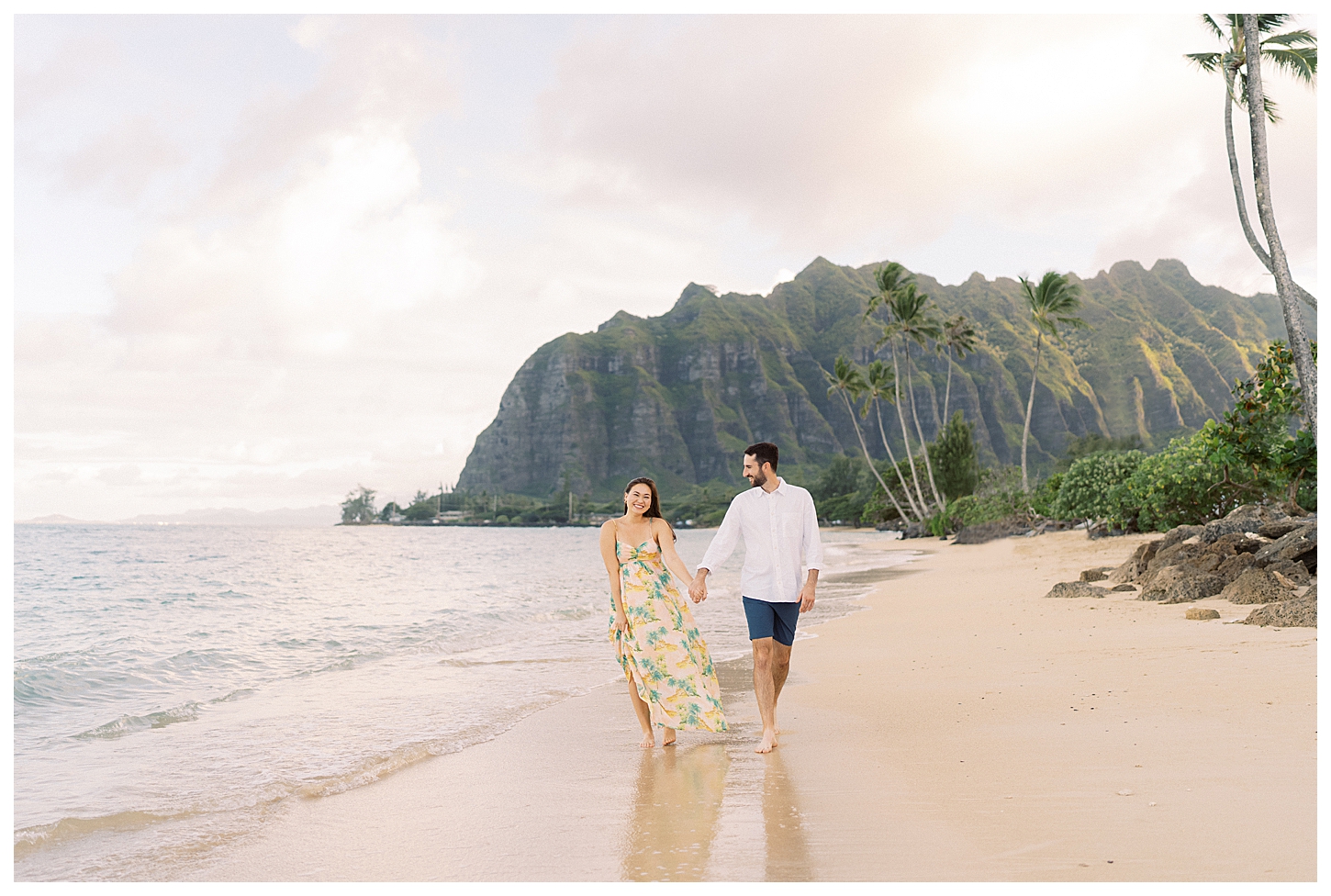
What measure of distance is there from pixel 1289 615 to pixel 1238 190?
31.7ft

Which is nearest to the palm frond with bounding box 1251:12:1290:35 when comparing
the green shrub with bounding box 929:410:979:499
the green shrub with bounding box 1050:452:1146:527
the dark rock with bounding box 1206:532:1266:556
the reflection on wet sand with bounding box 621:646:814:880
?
the dark rock with bounding box 1206:532:1266:556

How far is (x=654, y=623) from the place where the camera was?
5.78 meters

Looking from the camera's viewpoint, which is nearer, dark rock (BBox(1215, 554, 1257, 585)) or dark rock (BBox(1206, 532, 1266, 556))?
dark rock (BBox(1215, 554, 1257, 585))

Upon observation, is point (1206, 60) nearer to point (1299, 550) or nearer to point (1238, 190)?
point (1238, 190)

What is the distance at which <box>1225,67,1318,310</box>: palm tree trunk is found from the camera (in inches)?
562

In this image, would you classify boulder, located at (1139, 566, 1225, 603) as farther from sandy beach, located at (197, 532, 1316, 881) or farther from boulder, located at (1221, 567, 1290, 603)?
sandy beach, located at (197, 532, 1316, 881)

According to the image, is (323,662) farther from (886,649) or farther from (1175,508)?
(1175,508)

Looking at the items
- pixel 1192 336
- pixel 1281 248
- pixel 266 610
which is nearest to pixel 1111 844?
pixel 1281 248

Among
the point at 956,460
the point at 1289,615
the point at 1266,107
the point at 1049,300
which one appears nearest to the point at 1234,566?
the point at 1289,615

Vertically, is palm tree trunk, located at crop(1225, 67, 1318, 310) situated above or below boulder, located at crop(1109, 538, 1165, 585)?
above

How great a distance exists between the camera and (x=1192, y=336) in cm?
19875

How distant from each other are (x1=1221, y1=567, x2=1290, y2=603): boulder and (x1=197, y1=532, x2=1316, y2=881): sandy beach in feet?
7.39

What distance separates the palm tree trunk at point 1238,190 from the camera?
14273mm
